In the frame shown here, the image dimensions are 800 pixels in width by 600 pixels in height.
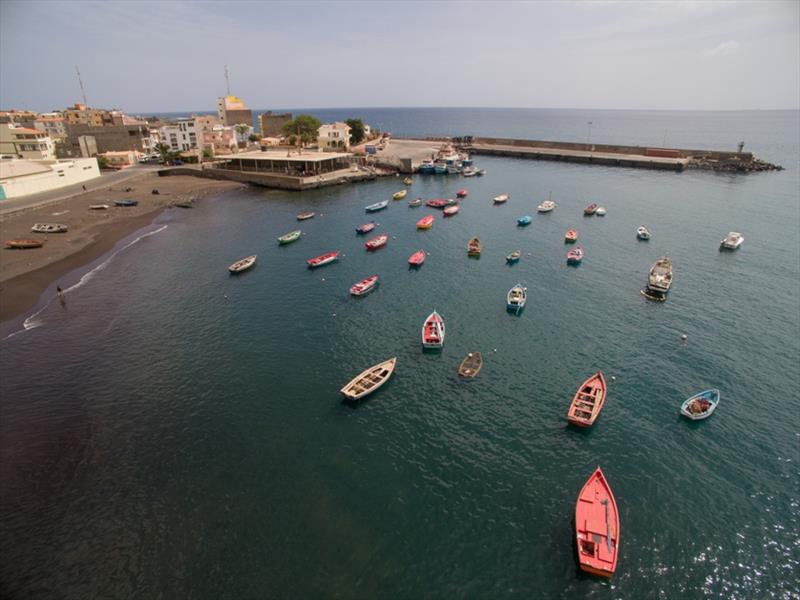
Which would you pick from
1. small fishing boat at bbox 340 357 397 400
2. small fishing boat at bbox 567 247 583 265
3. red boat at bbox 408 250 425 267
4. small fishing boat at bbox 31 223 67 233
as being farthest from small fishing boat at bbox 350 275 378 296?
small fishing boat at bbox 31 223 67 233

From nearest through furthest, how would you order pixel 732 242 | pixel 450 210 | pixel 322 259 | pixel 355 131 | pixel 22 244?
1. pixel 322 259
2. pixel 22 244
3. pixel 732 242
4. pixel 450 210
5. pixel 355 131

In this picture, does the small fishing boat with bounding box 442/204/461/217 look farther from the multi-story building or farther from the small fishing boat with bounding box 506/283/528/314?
the multi-story building

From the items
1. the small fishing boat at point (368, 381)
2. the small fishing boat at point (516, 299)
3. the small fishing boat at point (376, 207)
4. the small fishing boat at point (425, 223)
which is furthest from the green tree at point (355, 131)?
the small fishing boat at point (368, 381)

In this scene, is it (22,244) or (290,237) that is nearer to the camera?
(22,244)

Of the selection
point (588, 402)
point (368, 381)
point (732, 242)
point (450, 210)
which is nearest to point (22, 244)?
point (368, 381)

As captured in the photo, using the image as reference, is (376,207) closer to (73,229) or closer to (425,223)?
(425,223)

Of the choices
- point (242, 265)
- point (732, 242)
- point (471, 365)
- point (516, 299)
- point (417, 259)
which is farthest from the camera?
point (732, 242)

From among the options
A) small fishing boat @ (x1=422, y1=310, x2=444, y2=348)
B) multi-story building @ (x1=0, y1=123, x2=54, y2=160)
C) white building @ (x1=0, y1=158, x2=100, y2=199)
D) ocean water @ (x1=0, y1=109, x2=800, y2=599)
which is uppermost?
multi-story building @ (x1=0, y1=123, x2=54, y2=160)
